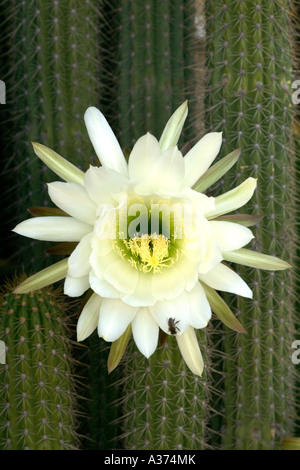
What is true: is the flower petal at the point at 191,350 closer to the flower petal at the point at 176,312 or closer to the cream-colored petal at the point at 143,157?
the flower petal at the point at 176,312

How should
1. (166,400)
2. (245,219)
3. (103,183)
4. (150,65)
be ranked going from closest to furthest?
(103,183), (245,219), (166,400), (150,65)

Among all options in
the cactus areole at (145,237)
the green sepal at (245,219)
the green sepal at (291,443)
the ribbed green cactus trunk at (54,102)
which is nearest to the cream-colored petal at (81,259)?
the cactus areole at (145,237)

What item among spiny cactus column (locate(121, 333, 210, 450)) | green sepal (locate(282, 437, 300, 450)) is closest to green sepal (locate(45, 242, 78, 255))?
spiny cactus column (locate(121, 333, 210, 450))

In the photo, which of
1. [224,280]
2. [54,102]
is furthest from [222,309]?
[54,102]

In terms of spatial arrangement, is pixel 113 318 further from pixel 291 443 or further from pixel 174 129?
pixel 291 443

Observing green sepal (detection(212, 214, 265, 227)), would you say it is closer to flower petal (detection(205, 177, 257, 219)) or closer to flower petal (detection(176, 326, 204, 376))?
flower petal (detection(205, 177, 257, 219))
